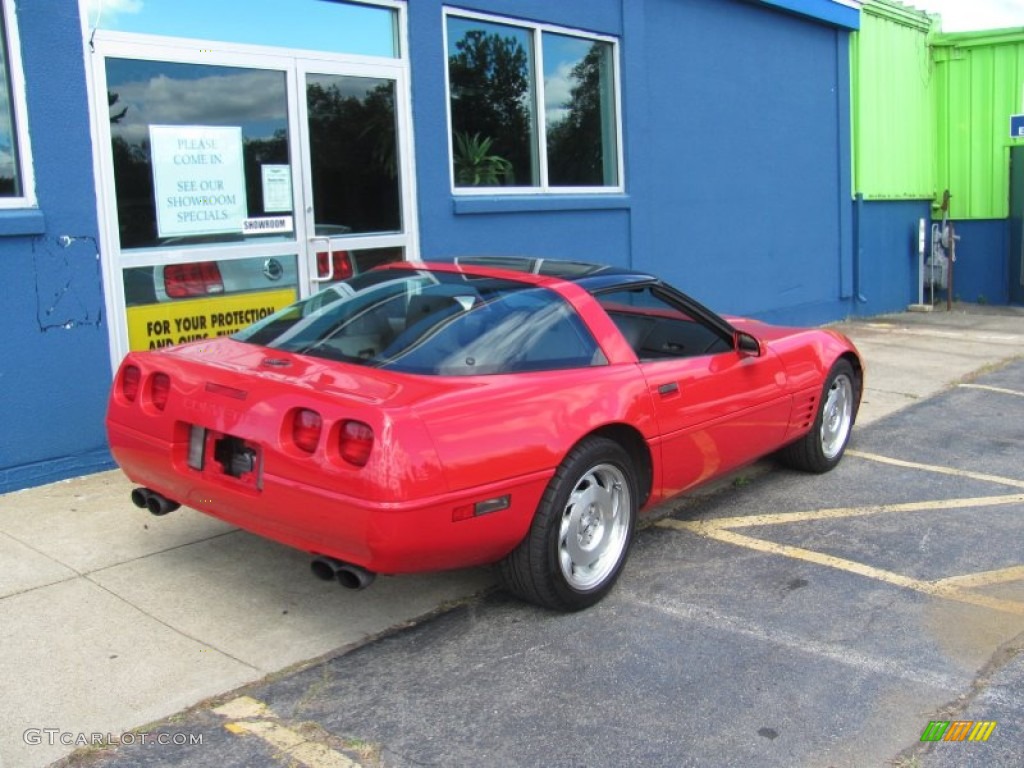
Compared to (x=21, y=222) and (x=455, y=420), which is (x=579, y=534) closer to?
(x=455, y=420)

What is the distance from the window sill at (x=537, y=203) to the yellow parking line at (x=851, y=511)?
390 centimetres

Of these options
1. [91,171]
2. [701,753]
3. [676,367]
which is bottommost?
[701,753]

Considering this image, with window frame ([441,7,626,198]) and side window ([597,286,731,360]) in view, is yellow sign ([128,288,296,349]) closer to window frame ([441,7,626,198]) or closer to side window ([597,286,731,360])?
window frame ([441,7,626,198])

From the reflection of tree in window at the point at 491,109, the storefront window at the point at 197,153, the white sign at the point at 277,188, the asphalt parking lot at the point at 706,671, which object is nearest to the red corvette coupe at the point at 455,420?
the asphalt parking lot at the point at 706,671

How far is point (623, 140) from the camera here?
9977 millimetres

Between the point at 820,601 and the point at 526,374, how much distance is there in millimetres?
1641

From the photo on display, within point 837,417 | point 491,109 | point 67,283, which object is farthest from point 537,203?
point 67,283

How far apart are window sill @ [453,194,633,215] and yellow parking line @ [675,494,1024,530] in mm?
3901

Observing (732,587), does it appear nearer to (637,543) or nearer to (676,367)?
(637,543)

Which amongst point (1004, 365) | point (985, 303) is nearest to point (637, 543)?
point (1004, 365)

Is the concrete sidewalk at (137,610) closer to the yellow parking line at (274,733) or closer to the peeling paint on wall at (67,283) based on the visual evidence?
the yellow parking line at (274,733)

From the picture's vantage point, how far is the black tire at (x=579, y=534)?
397 centimetres

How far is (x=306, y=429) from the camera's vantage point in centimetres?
366

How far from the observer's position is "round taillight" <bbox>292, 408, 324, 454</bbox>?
143 inches
